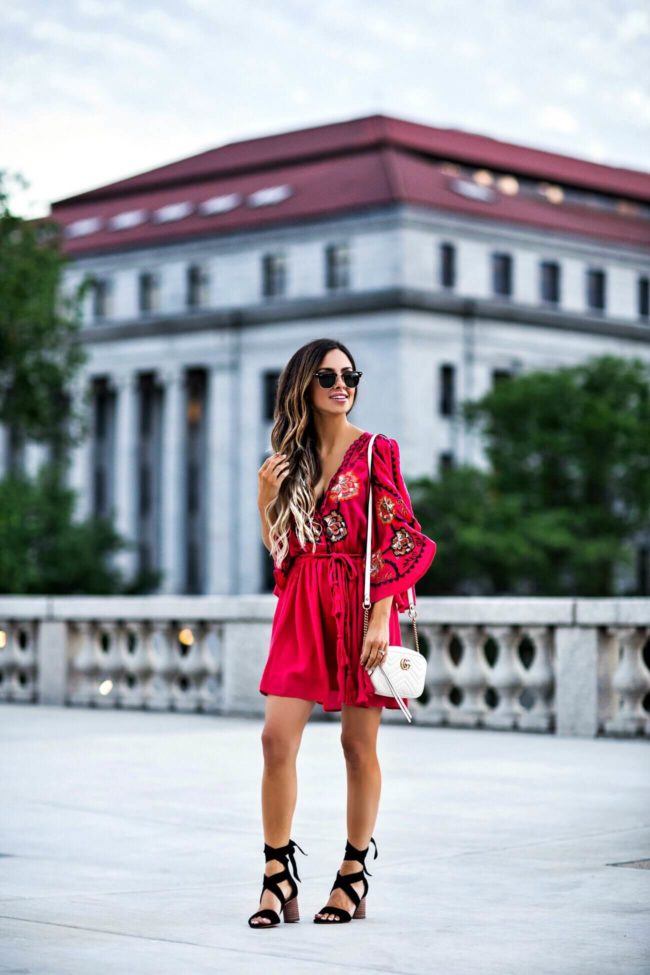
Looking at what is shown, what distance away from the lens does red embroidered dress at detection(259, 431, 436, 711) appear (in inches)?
258

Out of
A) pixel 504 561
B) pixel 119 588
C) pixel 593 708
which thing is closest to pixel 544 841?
pixel 593 708

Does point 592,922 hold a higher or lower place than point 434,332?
lower

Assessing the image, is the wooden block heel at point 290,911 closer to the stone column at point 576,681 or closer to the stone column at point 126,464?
the stone column at point 576,681

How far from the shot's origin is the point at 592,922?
21.3 ft

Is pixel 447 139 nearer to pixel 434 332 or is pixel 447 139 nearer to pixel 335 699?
pixel 434 332

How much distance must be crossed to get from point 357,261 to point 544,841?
6824 cm

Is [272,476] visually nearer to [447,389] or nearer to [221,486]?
[447,389]

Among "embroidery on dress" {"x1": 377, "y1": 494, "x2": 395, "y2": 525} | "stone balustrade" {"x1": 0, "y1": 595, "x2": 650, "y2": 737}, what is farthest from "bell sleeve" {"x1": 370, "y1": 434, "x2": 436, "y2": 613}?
"stone balustrade" {"x1": 0, "y1": 595, "x2": 650, "y2": 737}

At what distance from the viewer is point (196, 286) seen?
82688mm

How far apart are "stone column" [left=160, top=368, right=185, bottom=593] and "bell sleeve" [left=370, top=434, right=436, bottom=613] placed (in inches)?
3009

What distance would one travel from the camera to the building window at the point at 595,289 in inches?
3248

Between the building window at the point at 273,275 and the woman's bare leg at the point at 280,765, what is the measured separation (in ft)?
239

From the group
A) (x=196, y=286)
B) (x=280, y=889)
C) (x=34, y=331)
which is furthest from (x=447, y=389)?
(x=280, y=889)

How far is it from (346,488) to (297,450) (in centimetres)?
23
